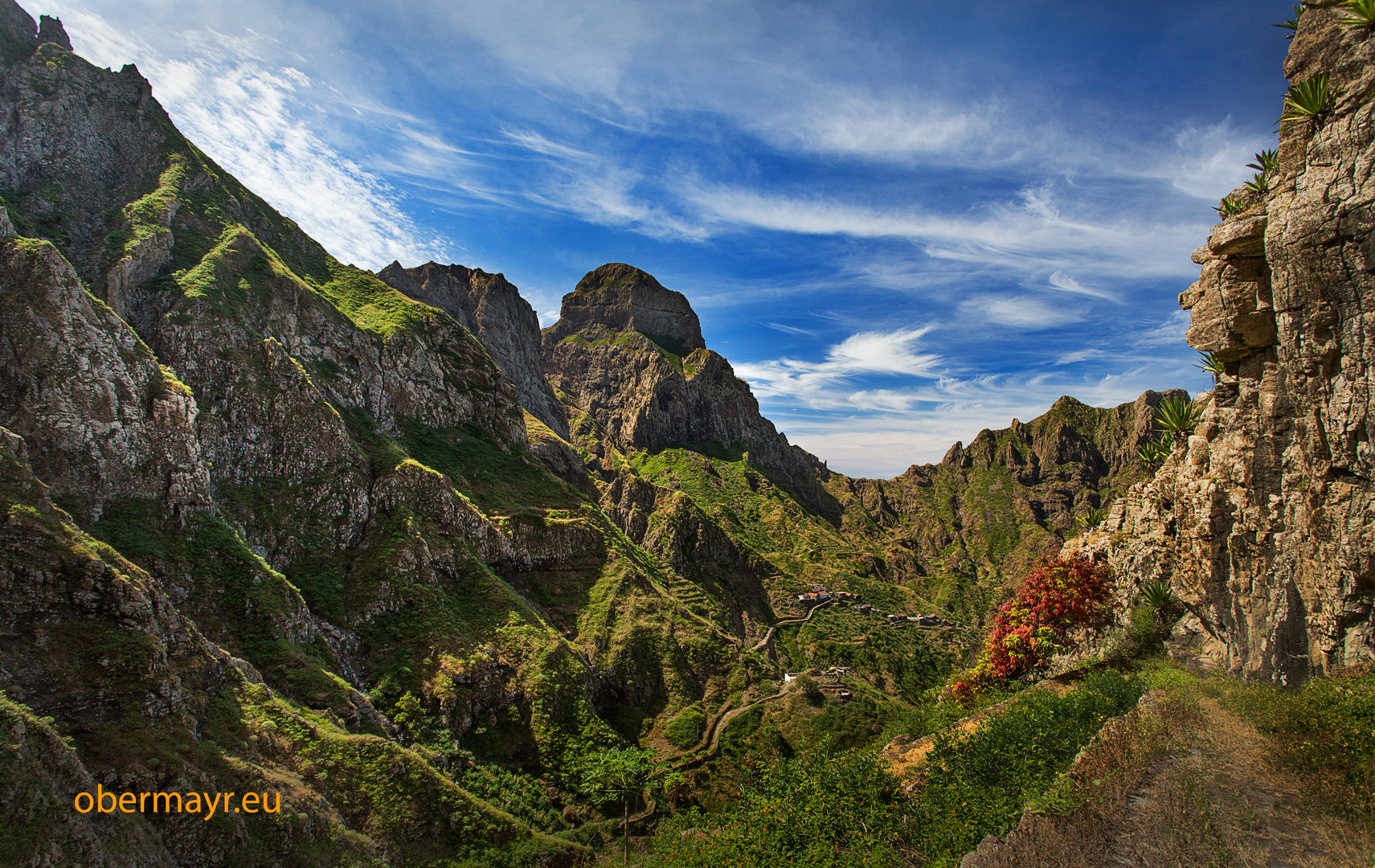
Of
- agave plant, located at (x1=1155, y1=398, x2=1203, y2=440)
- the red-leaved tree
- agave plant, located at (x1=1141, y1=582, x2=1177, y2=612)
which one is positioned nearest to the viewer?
agave plant, located at (x1=1141, y1=582, x2=1177, y2=612)

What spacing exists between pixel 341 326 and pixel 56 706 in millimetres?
61408

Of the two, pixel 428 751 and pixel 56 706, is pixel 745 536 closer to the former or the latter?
pixel 428 751

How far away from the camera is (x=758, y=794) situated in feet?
62.3

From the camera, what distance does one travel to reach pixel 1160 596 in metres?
21.4

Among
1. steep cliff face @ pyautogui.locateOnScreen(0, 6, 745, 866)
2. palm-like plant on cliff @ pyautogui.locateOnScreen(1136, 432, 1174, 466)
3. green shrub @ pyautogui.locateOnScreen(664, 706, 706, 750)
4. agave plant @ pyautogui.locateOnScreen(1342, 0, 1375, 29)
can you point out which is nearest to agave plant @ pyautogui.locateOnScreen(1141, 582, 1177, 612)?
palm-like plant on cliff @ pyautogui.locateOnScreen(1136, 432, 1174, 466)

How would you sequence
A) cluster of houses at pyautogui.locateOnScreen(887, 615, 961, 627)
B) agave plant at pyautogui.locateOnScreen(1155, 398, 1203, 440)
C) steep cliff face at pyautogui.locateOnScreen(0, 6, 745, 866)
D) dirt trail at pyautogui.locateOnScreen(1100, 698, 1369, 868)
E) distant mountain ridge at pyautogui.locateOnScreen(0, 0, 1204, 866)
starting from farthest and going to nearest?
cluster of houses at pyautogui.locateOnScreen(887, 615, 961, 627) < steep cliff face at pyautogui.locateOnScreen(0, 6, 745, 866) < distant mountain ridge at pyautogui.locateOnScreen(0, 0, 1204, 866) < agave plant at pyautogui.locateOnScreen(1155, 398, 1203, 440) < dirt trail at pyautogui.locateOnScreen(1100, 698, 1369, 868)

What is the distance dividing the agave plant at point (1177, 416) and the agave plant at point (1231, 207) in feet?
25.4

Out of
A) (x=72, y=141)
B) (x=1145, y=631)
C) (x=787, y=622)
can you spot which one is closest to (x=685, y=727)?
(x=1145, y=631)

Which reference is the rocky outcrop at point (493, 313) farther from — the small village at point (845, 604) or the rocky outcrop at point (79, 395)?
the rocky outcrop at point (79, 395)

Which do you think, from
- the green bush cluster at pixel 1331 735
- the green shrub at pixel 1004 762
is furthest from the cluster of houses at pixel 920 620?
the green bush cluster at pixel 1331 735

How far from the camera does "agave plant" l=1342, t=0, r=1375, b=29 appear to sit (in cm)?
1327

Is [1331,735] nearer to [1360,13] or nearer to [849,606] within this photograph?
[1360,13]

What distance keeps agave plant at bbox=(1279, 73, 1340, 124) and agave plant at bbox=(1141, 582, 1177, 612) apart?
1695 centimetres

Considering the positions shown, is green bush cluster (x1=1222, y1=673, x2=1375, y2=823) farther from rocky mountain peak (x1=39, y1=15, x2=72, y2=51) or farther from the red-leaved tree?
rocky mountain peak (x1=39, y1=15, x2=72, y2=51)
